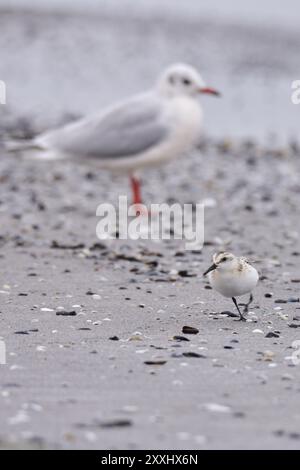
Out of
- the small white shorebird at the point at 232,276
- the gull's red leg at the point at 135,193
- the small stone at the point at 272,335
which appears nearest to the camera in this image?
the small stone at the point at 272,335

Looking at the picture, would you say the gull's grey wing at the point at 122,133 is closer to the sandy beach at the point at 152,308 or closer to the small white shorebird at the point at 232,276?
the sandy beach at the point at 152,308

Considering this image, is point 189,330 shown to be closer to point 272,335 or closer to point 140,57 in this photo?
point 272,335

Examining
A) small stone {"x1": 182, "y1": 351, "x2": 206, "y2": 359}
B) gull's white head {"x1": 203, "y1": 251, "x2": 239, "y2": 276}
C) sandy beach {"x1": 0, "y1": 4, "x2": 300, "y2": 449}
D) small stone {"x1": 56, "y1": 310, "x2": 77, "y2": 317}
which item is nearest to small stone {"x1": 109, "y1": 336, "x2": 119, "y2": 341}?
sandy beach {"x1": 0, "y1": 4, "x2": 300, "y2": 449}

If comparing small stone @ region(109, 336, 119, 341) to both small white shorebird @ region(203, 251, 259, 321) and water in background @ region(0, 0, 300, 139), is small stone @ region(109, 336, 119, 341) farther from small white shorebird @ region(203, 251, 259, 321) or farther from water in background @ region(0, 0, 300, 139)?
water in background @ region(0, 0, 300, 139)

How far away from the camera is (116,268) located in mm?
7496

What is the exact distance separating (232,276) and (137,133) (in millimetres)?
4620

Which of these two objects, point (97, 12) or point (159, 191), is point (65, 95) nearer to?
point (159, 191)

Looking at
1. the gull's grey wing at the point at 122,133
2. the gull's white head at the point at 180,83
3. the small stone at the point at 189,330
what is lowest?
the small stone at the point at 189,330

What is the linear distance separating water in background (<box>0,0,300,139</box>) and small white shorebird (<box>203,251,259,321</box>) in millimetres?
10198

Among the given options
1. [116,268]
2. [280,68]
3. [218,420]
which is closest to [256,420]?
[218,420]

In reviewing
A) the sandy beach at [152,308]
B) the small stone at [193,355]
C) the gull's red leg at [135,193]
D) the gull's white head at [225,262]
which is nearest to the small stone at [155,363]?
the sandy beach at [152,308]

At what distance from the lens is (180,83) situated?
10492 mm

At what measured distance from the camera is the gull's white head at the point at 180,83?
10445mm

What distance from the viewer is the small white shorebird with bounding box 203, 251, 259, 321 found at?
5.88m
